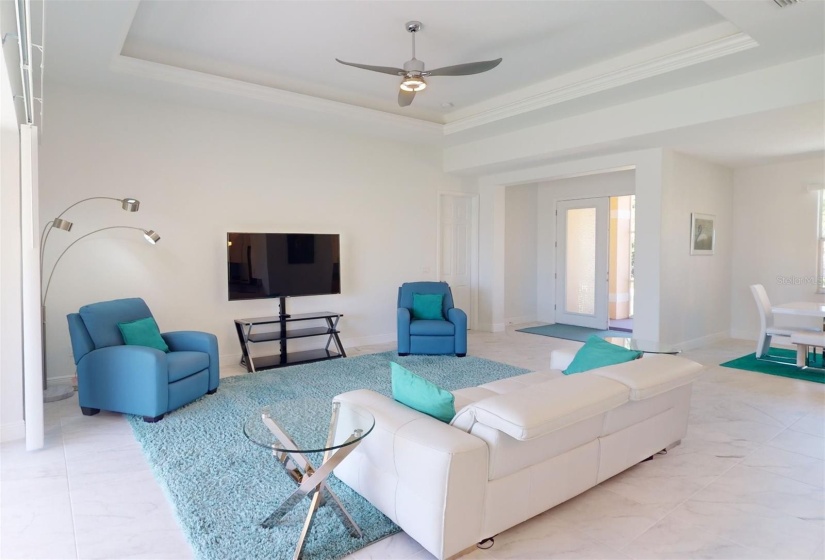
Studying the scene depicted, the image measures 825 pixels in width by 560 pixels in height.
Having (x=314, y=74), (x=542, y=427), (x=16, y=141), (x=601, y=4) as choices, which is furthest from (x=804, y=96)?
(x=16, y=141)

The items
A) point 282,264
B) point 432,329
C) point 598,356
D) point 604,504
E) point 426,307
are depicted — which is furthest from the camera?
point 426,307

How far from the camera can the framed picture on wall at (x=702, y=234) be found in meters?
6.41

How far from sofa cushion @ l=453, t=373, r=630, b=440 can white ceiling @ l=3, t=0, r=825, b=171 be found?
261cm

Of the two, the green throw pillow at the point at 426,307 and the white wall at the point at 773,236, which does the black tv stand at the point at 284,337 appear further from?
the white wall at the point at 773,236

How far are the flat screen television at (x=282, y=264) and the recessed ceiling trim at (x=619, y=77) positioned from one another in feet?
8.16

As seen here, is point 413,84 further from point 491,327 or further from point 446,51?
point 491,327

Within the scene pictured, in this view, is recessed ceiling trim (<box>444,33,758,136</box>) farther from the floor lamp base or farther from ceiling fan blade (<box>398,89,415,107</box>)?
the floor lamp base

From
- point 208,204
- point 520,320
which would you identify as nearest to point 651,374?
point 208,204

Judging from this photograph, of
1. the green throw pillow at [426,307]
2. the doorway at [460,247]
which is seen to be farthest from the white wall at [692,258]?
the doorway at [460,247]

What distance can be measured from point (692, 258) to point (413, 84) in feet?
15.5

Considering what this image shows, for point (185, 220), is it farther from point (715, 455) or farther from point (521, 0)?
point (715, 455)

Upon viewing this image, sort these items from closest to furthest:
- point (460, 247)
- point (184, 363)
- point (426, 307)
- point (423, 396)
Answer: point (423, 396) < point (184, 363) < point (426, 307) < point (460, 247)

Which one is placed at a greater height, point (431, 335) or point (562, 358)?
point (562, 358)

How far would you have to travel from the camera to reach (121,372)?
374 centimetres
